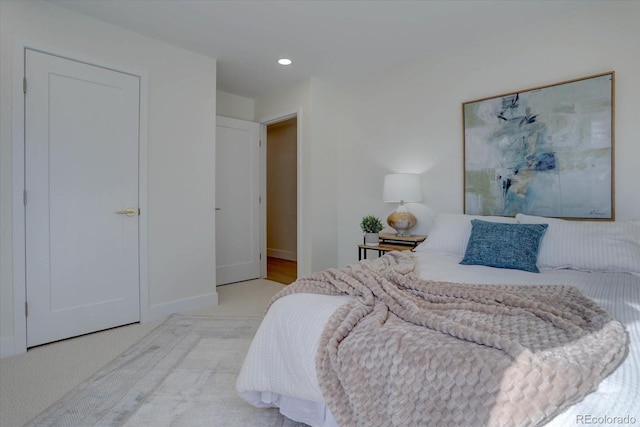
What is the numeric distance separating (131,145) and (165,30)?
0.99 meters

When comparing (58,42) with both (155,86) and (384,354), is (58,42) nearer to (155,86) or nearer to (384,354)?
(155,86)

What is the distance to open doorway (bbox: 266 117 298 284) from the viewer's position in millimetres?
6195

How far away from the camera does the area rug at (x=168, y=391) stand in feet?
5.31

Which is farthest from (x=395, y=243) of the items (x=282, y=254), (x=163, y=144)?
(x=282, y=254)

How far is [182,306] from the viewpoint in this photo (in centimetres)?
324

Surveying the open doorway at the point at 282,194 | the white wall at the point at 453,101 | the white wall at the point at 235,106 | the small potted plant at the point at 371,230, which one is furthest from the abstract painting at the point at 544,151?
the open doorway at the point at 282,194

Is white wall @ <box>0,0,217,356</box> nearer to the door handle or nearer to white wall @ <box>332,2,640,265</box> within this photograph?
the door handle

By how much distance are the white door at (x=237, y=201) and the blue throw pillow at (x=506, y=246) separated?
2.97 m

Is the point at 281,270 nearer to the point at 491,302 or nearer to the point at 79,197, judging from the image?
the point at 79,197

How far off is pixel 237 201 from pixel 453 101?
2.78 m

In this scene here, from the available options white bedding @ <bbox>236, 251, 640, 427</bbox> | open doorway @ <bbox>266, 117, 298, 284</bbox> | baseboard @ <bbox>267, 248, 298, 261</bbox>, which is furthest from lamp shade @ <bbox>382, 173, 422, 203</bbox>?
baseboard @ <bbox>267, 248, 298, 261</bbox>

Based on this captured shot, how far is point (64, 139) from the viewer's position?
2539 mm

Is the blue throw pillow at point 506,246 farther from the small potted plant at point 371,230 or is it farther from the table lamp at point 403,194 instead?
the small potted plant at point 371,230

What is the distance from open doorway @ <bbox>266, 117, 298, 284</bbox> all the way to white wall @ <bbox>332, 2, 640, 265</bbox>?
2124 mm
